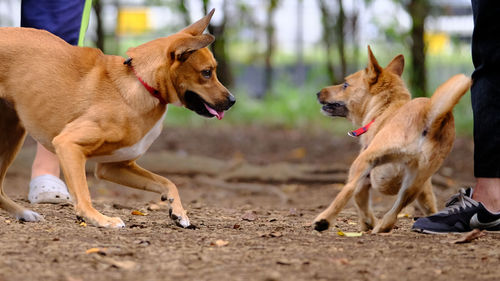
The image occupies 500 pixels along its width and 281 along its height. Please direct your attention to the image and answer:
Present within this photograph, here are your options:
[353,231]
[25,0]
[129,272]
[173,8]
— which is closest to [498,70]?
[353,231]

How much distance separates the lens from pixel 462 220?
4234mm

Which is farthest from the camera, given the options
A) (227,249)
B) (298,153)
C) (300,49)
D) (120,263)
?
(300,49)

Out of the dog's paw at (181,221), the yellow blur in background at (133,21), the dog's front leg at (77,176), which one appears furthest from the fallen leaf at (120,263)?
the yellow blur in background at (133,21)

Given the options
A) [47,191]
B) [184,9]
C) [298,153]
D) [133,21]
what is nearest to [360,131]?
[47,191]

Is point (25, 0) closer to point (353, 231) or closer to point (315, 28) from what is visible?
point (353, 231)

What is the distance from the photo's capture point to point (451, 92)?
12.9 ft

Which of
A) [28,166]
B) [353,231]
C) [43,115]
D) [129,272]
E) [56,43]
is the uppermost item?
[56,43]

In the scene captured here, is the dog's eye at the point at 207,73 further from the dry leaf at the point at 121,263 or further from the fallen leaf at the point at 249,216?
the dry leaf at the point at 121,263

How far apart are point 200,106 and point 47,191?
1497 mm

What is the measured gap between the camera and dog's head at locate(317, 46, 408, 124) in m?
4.98

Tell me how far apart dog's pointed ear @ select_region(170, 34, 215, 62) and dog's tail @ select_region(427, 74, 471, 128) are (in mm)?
1370

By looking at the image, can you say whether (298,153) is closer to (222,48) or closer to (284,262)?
(222,48)

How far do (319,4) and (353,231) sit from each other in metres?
8.68

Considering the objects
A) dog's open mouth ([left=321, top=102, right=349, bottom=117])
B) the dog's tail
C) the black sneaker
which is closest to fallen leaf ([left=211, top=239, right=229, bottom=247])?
the black sneaker
